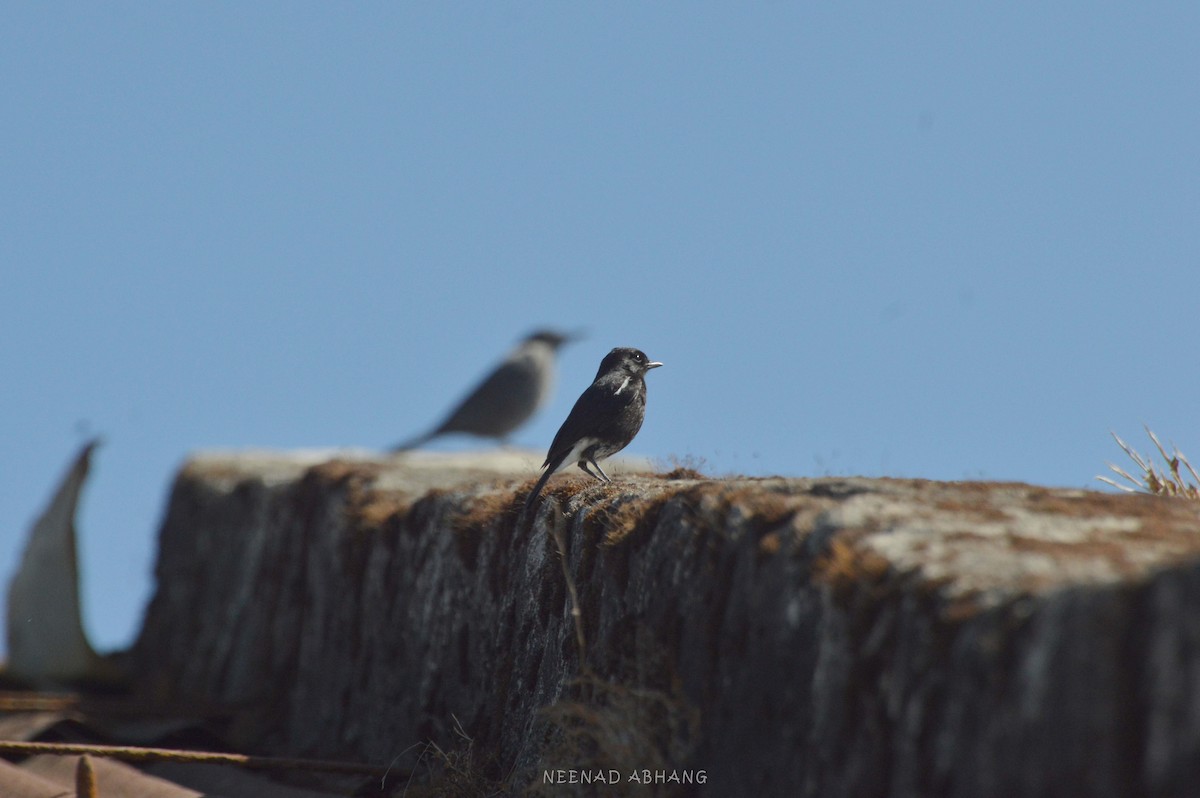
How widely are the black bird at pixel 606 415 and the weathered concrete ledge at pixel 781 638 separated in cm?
35

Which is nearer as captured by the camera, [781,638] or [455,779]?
[781,638]

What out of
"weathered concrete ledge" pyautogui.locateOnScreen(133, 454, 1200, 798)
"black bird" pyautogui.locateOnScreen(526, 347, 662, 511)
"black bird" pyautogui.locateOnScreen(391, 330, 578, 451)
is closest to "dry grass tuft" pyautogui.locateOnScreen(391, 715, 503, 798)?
"weathered concrete ledge" pyautogui.locateOnScreen(133, 454, 1200, 798)

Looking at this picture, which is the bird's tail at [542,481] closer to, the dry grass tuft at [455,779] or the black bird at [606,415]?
the black bird at [606,415]

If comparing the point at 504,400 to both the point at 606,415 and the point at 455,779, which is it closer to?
the point at 606,415

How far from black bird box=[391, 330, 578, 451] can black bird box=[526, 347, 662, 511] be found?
20.0 feet

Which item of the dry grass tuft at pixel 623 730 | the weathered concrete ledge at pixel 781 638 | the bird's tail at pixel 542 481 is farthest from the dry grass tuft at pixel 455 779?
the bird's tail at pixel 542 481

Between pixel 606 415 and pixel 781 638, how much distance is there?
12.1ft

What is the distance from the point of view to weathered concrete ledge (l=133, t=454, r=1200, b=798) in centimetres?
287

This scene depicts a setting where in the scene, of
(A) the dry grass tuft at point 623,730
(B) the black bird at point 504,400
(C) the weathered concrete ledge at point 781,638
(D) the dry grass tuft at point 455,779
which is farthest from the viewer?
(B) the black bird at point 504,400

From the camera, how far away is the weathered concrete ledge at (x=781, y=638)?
9.43ft

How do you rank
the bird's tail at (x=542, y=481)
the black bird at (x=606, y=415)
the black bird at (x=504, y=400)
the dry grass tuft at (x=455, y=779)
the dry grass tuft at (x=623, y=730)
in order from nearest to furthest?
the dry grass tuft at (x=623, y=730) → the dry grass tuft at (x=455, y=779) → the bird's tail at (x=542, y=481) → the black bird at (x=606, y=415) → the black bird at (x=504, y=400)

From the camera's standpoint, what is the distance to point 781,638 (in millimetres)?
4051

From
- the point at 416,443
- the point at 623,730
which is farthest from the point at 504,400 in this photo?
the point at 623,730

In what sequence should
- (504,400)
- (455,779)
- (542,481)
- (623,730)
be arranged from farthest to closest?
(504,400)
(542,481)
(455,779)
(623,730)
